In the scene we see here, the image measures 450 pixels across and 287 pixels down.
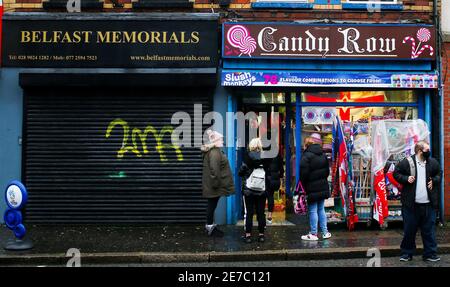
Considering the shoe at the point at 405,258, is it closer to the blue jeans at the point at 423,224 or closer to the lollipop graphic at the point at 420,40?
the blue jeans at the point at 423,224

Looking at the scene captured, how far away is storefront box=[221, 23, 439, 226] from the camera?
31.1ft

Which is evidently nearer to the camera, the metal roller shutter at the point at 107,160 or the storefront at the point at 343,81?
the storefront at the point at 343,81

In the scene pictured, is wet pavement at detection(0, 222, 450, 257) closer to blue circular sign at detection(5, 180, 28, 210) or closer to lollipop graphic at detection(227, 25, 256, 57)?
blue circular sign at detection(5, 180, 28, 210)

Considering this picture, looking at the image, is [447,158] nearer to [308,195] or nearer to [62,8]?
[308,195]

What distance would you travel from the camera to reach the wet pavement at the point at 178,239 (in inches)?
303

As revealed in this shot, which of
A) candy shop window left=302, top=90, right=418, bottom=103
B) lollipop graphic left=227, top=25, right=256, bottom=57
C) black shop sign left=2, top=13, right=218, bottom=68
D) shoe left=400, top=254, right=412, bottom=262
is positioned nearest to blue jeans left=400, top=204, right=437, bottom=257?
shoe left=400, top=254, right=412, bottom=262

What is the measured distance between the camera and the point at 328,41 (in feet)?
32.1

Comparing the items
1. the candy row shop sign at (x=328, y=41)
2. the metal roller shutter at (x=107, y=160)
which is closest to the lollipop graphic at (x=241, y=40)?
the candy row shop sign at (x=328, y=41)

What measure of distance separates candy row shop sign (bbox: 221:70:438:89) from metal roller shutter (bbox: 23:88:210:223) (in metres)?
0.83

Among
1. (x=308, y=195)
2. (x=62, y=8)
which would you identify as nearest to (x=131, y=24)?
(x=62, y=8)

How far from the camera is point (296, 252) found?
7.42m

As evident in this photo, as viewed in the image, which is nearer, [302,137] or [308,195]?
[308,195]

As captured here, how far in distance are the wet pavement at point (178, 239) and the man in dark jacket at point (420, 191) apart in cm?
94

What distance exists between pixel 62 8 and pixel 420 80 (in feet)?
24.1
